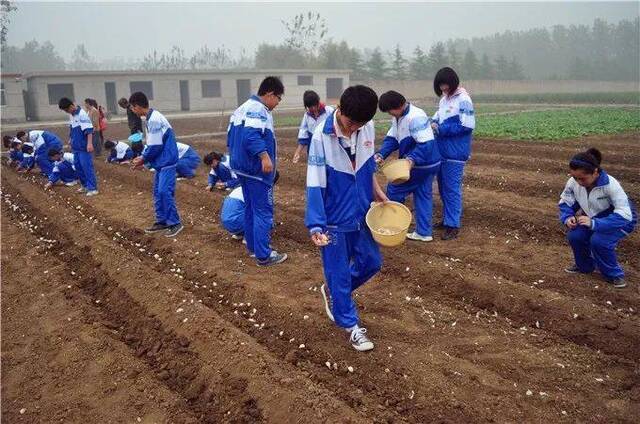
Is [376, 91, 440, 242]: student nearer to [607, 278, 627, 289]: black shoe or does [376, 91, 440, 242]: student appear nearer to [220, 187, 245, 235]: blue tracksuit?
[220, 187, 245, 235]: blue tracksuit

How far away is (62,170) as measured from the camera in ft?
36.2

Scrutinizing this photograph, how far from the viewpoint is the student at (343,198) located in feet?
12.3

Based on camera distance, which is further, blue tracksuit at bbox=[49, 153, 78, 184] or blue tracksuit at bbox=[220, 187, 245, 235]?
blue tracksuit at bbox=[49, 153, 78, 184]

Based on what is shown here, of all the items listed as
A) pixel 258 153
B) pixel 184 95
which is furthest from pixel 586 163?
pixel 184 95

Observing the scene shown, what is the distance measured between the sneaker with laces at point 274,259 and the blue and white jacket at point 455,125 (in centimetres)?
233

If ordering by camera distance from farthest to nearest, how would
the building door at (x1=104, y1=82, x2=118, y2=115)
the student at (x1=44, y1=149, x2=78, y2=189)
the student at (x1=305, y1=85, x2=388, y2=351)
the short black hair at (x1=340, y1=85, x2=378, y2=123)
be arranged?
the building door at (x1=104, y1=82, x2=118, y2=115)
the student at (x1=44, y1=149, x2=78, y2=189)
the student at (x1=305, y1=85, x2=388, y2=351)
the short black hair at (x1=340, y1=85, x2=378, y2=123)

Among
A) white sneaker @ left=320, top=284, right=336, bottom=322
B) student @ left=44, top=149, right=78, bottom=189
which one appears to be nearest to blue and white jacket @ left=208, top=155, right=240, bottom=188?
student @ left=44, top=149, right=78, bottom=189

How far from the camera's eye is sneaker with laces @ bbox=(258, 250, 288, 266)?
19.2 ft

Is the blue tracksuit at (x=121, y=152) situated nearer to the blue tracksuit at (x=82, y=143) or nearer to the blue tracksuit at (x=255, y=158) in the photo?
the blue tracksuit at (x=82, y=143)

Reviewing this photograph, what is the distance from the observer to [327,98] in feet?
142

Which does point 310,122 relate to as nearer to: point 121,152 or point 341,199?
point 341,199

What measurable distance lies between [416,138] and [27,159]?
1094cm

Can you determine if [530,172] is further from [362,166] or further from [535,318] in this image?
[362,166]

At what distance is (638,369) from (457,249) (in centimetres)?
268
